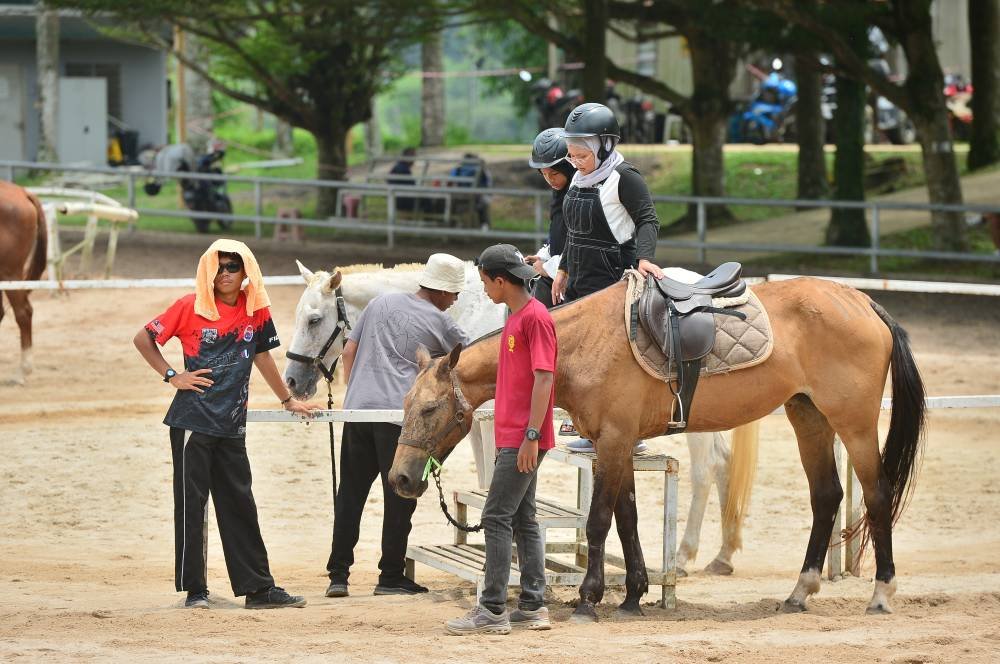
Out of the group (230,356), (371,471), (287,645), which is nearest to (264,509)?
(371,471)

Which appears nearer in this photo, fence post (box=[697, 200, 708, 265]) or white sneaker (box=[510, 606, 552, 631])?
white sneaker (box=[510, 606, 552, 631])

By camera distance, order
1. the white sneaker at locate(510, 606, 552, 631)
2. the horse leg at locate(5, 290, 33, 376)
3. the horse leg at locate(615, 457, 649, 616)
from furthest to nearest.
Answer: the horse leg at locate(5, 290, 33, 376), the horse leg at locate(615, 457, 649, 616), the white sneaker at locate(510, 606, 552, 631)

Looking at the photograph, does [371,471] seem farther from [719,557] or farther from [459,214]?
[459,214]

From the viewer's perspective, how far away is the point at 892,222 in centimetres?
2100

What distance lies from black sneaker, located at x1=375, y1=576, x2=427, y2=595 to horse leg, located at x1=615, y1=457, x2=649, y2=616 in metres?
1.06

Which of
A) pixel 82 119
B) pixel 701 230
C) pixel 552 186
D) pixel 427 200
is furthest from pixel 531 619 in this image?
pixel 82 119

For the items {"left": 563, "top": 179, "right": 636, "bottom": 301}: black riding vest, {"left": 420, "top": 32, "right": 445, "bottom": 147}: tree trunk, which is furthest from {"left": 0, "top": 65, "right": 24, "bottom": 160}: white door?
{"left": 563, "top": 179, "right": 636, "bottom": 301}: black riding vest

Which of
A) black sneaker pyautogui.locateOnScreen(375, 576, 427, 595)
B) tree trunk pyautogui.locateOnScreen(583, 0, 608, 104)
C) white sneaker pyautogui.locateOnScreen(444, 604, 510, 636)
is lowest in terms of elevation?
black sneaker pyautogui.locateOnScreen(375, 576, 427, 595)

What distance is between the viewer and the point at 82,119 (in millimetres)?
30469

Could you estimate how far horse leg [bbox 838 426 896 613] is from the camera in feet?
21.4

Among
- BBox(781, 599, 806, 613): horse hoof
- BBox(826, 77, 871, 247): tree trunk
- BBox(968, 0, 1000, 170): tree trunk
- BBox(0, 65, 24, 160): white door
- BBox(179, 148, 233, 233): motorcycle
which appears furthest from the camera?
BBox(0, 65, 24, 160): white door

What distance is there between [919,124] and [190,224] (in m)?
12.4

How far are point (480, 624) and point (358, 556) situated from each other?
2.19 meters

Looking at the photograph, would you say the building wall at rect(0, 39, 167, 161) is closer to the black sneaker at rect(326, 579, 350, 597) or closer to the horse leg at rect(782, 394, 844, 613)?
the black sneaker at rect(326, 579, 350, 597)
